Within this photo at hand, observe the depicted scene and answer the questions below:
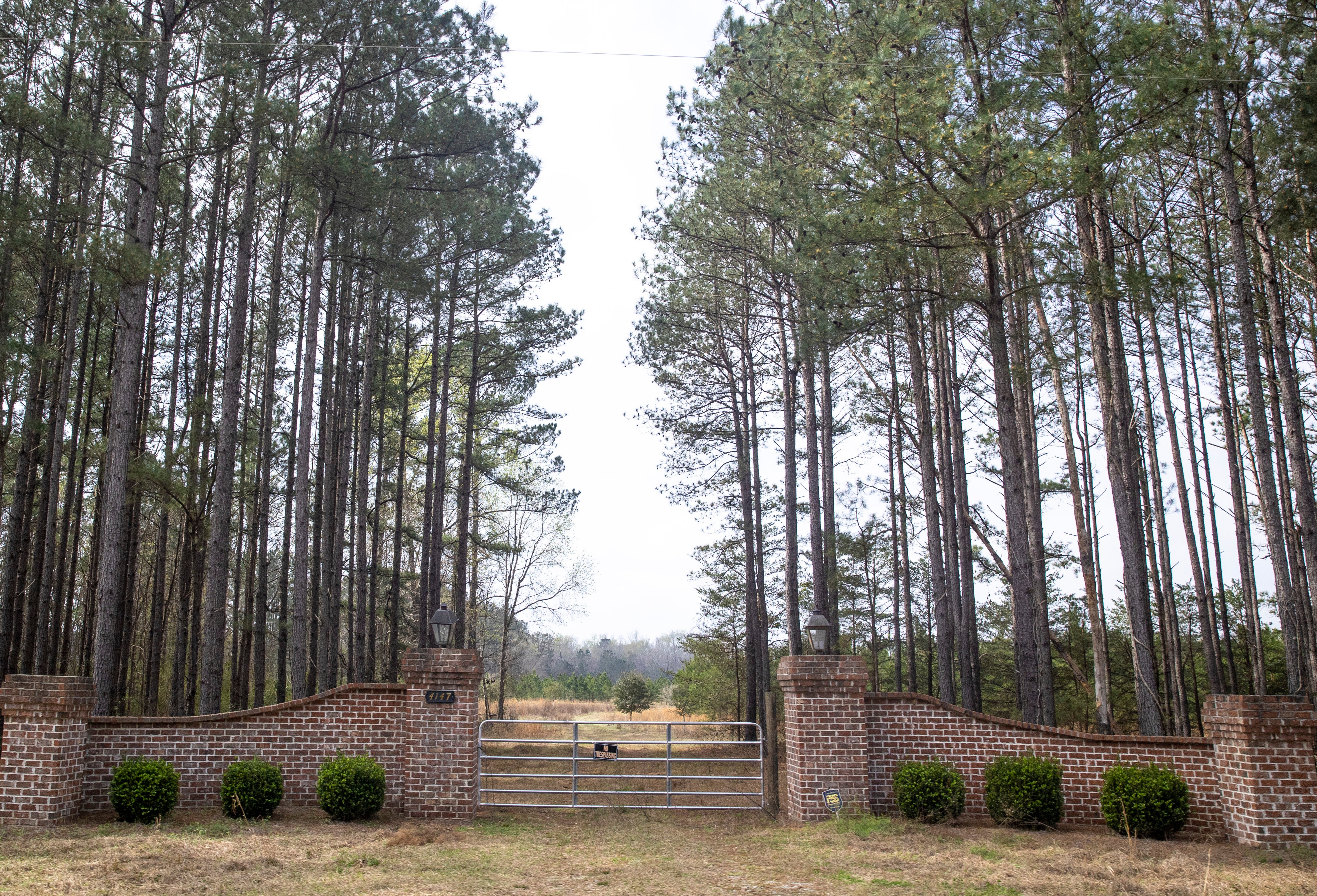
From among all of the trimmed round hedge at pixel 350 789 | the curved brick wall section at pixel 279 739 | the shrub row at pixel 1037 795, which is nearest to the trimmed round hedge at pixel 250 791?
the curved brick wall section at pixel 279 739

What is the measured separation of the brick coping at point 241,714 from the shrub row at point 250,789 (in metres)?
0.37

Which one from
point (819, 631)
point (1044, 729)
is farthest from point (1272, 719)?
point (819, 631)

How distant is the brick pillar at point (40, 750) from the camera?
7.60 metres

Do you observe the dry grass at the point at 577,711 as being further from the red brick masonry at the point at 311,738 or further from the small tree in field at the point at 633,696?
the red brick masonry at the point at 311,738

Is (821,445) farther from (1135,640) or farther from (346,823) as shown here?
(346,823)

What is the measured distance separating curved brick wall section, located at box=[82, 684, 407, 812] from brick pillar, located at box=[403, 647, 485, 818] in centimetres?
22

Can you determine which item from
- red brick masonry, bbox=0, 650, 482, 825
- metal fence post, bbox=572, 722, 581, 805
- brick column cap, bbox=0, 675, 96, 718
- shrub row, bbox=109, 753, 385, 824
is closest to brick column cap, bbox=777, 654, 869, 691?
metal fence post, bbox=572, 722, 581, 805

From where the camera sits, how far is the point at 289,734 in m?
8.55

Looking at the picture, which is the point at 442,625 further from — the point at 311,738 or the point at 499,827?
the point at 499,827

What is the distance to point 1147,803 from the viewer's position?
7.31m

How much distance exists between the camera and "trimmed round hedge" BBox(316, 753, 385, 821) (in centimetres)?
798

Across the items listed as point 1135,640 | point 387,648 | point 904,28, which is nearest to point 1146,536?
point 1135,640

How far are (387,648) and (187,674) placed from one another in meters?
8.69

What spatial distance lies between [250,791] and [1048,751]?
7.64 meters
